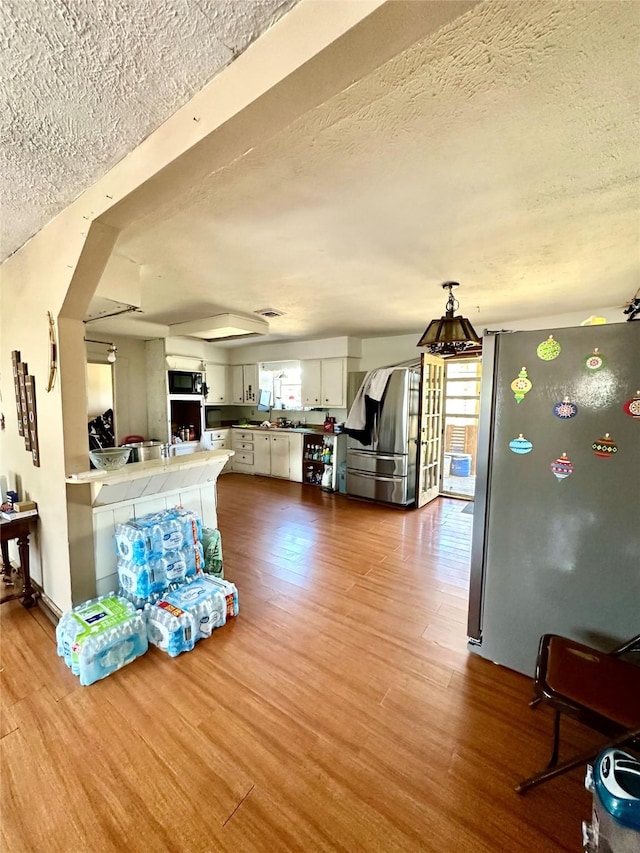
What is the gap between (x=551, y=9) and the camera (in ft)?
2.72

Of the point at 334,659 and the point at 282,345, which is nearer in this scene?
the point at 334,659

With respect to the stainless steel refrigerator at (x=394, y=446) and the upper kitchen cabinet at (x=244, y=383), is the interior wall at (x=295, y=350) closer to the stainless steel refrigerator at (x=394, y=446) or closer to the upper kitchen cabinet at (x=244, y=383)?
the upper kitchen cabinet at (x=244, y=383)

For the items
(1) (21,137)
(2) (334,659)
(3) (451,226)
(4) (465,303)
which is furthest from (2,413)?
(4) (465,303)

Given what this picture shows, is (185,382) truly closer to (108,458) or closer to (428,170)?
(108,458)

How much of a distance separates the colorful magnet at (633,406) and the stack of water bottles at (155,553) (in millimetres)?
2601

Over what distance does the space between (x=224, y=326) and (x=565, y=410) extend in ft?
11.7

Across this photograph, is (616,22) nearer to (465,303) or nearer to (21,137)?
(21,137)

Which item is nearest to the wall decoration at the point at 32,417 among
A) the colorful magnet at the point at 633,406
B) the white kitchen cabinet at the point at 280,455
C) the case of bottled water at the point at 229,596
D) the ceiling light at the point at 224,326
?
the case of bottled water at the point at 229,596

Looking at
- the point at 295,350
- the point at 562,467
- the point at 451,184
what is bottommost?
the point at 562,467

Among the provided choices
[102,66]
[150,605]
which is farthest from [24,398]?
[102,66]

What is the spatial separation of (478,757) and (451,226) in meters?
2.59

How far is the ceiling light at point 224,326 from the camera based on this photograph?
4047mm

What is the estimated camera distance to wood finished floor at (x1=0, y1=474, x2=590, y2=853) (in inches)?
46.0

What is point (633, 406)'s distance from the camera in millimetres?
1518
